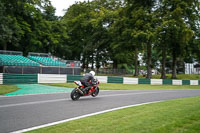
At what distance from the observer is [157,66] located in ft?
278

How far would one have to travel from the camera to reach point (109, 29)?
38094 mm

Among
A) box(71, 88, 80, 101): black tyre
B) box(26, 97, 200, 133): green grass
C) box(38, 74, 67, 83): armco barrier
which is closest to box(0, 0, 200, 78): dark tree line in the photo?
box(38, 74, 67, 83): armco barrier

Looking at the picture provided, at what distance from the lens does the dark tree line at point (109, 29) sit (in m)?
27.5

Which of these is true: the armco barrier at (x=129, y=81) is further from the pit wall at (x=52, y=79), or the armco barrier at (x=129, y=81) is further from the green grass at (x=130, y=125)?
the green grass at (x=130, y=125)

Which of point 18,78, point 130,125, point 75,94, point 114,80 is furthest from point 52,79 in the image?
point 130,125

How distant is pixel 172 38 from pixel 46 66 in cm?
1840

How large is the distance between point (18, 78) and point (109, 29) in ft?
73.5

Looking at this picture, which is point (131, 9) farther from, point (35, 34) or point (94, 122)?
point (94, 122)

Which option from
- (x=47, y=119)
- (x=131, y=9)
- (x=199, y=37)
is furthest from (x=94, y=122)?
(x=199, y=37)

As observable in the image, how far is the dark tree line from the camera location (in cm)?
2755

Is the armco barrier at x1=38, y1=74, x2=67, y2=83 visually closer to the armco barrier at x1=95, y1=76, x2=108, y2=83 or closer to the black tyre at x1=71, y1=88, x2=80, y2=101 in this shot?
the armco barrier at x1=95, y1=76, x2=108, y2=83

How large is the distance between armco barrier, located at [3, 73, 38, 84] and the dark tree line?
19.5ft

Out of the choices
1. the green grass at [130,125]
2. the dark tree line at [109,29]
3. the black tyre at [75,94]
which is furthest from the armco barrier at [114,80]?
the green grass at [130,125]

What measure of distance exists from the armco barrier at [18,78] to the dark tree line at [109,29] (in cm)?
593
